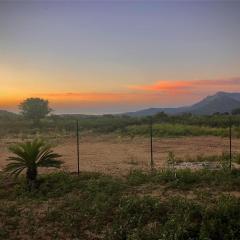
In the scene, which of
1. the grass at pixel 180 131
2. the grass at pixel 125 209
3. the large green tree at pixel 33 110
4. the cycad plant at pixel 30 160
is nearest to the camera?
the grass at pixel 125 209

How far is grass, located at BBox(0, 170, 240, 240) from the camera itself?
961 cm

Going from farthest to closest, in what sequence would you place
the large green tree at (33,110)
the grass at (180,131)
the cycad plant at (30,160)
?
the large green tree at (33,110) < the grass at (180,131) < the cycad plant at (30,160)

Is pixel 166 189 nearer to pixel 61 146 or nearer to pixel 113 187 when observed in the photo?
pixel 113 187

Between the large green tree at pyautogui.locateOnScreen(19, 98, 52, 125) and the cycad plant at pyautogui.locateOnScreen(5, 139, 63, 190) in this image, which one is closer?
the cycad plant at pyautogui.locateOnScreen(5, 139, 63, 190)

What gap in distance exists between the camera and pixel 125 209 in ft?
34.7

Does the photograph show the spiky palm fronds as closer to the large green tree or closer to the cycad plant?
the cycad plant

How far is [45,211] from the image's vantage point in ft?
36.6

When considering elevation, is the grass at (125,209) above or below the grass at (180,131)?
below

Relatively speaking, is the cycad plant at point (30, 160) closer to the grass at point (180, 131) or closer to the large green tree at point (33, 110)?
the grass at point (180, 131)

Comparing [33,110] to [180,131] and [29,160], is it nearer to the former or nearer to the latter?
[180,131]

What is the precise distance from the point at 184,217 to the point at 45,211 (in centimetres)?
341

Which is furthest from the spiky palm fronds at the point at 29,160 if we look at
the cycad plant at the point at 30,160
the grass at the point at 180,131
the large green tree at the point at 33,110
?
the large green tree at the point at 33,110

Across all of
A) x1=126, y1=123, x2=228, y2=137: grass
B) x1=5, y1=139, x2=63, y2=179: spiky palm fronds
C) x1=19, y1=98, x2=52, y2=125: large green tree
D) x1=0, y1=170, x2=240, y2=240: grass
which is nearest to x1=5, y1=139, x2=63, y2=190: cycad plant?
x1=5, y1=139, x2=63, y2=179: spiky palm fronds

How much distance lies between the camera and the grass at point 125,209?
31.5ft
